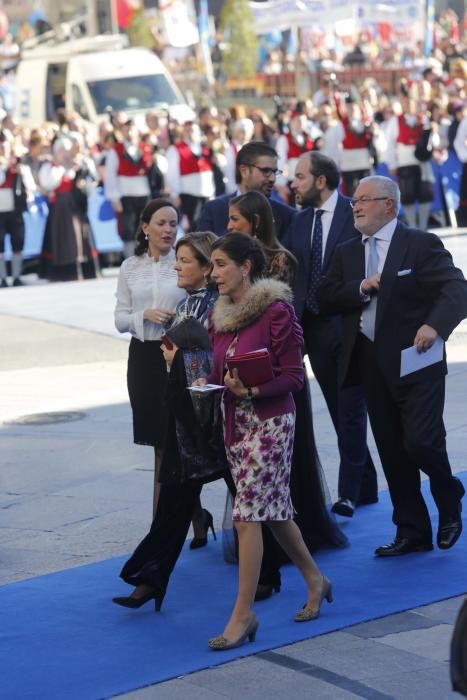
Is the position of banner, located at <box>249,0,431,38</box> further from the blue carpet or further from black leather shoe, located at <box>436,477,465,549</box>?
the blue carpet

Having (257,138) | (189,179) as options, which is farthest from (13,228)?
(257,138)

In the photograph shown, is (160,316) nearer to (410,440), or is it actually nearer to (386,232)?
(386,232)

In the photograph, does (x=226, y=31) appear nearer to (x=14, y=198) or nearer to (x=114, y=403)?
(x=14, y=198)

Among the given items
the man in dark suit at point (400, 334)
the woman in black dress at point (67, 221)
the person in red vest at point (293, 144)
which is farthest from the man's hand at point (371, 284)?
the person in red vest at point (293, 144)

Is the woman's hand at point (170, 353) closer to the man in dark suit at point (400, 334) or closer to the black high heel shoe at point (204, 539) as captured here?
the man in dark suit at point (400, 334)

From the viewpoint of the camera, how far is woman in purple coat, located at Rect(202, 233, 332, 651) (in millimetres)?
5949

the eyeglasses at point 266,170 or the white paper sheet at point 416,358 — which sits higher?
the eyeglasses at point 266,170

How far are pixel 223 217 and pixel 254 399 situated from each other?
2.30 m

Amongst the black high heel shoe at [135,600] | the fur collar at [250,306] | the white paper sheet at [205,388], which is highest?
the fur collar at [250,306]

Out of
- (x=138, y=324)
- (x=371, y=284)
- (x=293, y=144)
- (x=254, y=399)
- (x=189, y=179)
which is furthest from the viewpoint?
(x=293, y=144)

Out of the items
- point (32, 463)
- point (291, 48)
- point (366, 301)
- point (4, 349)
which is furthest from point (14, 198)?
point (291, 48)

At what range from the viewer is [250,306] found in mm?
6004

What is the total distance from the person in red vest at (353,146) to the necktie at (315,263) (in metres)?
14.5

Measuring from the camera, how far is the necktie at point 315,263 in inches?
311
